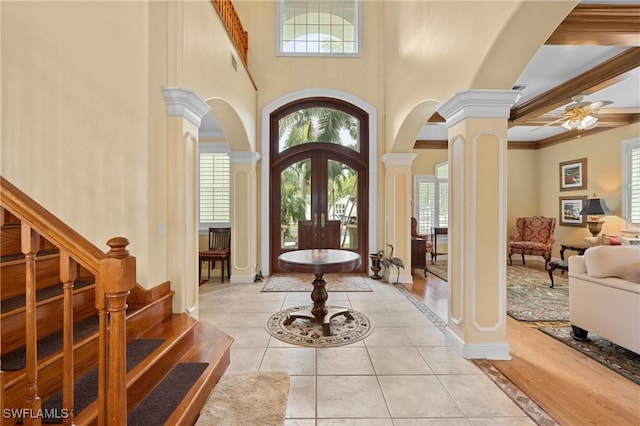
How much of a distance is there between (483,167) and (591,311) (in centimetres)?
184

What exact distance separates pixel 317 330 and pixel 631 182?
7.22 metres

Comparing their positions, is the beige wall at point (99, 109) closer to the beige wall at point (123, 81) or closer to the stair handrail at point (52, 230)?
the beige wall at point (123, 81)

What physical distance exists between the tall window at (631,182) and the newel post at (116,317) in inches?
339

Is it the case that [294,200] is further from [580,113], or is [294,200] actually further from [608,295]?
[580,113]

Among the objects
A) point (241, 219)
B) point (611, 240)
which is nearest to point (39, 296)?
point (241, 219)

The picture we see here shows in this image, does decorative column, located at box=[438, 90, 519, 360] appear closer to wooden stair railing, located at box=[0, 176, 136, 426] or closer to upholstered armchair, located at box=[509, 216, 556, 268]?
wooden stair railing, located at box=[0, 176, 136, 426]

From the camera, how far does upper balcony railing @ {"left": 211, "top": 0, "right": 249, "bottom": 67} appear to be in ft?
13.4

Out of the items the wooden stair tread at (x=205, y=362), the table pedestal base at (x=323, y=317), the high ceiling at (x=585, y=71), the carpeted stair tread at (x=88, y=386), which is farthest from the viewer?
the table pedestal base at (x=323, y=317)

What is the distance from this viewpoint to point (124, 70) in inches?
109

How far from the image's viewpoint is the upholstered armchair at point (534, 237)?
22.3 feet

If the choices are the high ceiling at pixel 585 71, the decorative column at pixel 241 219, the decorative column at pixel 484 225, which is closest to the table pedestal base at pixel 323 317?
the decorative column at pixel 484 225

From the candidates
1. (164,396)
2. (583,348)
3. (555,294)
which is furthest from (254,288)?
(555,294)

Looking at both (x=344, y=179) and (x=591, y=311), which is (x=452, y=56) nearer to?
(x=591, y=311)

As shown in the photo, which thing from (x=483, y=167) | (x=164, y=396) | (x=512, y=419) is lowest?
(x=512, y=419)
